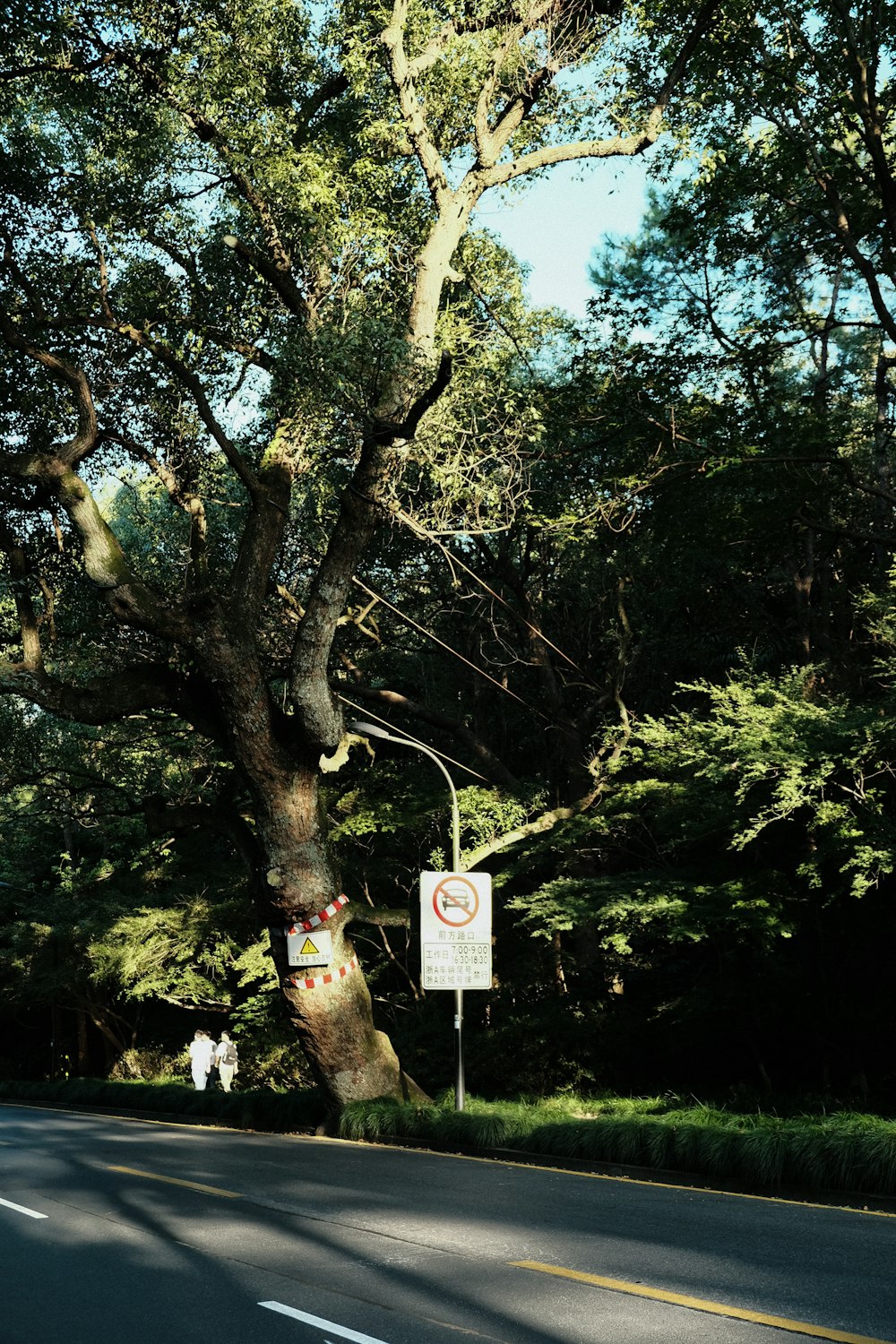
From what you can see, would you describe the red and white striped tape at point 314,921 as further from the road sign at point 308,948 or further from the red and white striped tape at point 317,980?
the red and white striped tape at point 317,980

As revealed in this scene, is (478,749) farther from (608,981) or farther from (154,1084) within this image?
(154,1084)

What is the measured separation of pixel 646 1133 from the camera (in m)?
13.2

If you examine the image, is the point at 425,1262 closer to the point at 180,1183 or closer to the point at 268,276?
A: the point at 180,1183

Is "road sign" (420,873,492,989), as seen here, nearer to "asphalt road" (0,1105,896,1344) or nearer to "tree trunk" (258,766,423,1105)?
"tree trunk" (258,766,423,1105)

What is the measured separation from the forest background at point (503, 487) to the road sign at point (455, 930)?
100 centimetres

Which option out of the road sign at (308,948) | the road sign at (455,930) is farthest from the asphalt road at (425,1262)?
the road sign at (455,930)

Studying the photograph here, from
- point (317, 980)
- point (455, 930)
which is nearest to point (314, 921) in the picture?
point (317, 980)

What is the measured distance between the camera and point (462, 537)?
25.3 metres

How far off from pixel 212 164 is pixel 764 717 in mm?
10525

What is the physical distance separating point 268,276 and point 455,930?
→ 379 inches

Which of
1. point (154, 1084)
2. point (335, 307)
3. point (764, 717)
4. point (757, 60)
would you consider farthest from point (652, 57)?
point (154, 1084)

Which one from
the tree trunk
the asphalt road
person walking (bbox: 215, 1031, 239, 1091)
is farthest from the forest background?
the asphalt road

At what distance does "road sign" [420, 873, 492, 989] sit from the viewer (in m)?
18.0

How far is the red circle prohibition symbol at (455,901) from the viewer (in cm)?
1816
